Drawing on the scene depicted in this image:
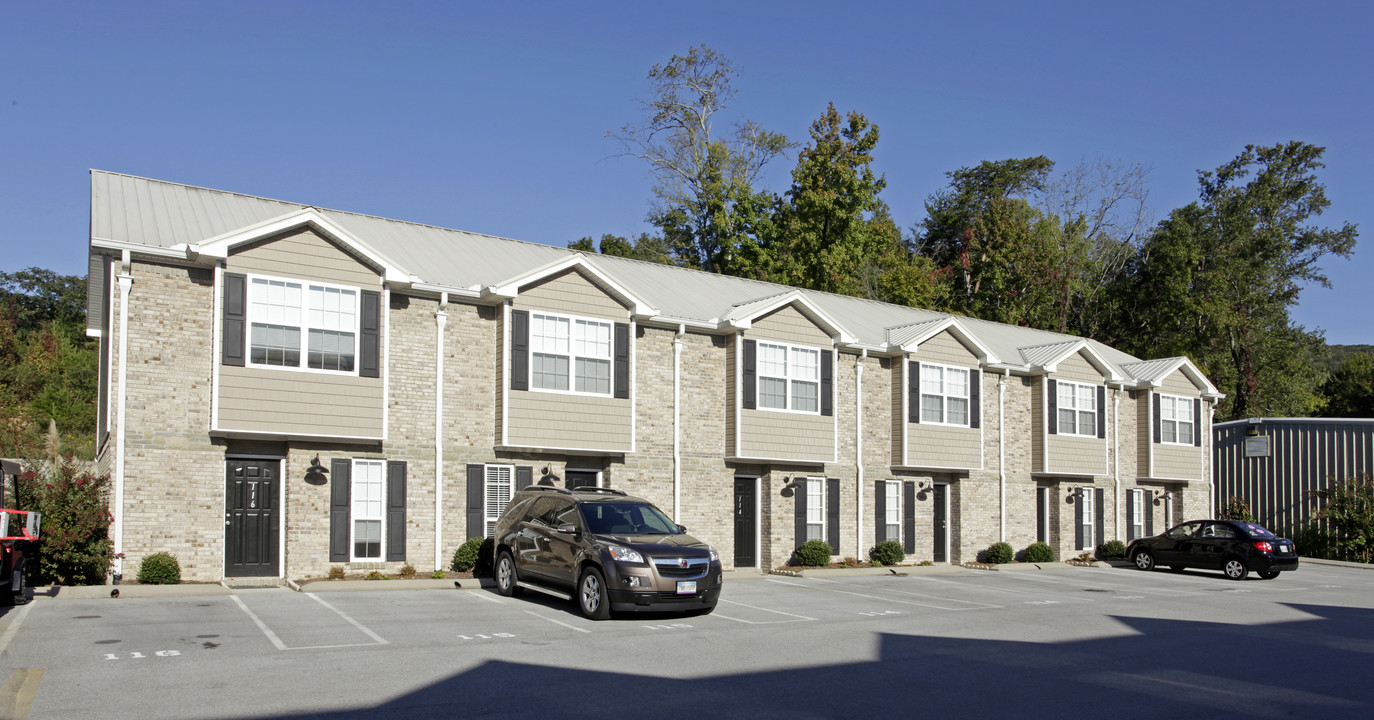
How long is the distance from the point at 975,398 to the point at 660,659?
63.5 ft

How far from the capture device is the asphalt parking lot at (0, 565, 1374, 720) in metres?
9.23

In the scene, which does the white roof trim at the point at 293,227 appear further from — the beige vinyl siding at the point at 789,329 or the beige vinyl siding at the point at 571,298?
the beige vinyl siding at the point at 789,329

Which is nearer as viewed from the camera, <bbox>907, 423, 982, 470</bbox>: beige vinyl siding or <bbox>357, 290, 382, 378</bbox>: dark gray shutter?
<bbox>357, 290, 382, 378</bbox>: dark gray shutter

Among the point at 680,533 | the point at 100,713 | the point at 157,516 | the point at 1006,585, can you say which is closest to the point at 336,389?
the point at 157,516

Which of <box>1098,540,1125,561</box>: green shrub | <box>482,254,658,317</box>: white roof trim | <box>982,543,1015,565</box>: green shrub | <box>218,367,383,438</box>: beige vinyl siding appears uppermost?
<box>482,254,658,317</box>: white roof trim

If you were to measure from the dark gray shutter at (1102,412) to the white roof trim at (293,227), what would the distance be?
21.8 meters

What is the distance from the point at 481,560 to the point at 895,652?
9.69m

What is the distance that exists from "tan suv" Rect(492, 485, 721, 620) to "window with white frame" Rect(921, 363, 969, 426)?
41.8ft

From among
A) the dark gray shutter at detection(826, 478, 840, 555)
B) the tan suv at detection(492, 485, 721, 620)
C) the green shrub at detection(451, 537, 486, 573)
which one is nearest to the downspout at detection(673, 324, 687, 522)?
the dark gray shutter at detection(826, 478, 840, 555)

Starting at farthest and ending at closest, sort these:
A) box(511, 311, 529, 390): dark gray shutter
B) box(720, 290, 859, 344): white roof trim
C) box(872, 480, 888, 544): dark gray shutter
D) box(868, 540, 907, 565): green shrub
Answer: box(872, 480, 888, 544): dark gray shutter → box(868, 540, 907, 565): green shrub → box(720, 290, 859, 344): white roof trim → box(511, 311, 529, 390): dark gray shutter

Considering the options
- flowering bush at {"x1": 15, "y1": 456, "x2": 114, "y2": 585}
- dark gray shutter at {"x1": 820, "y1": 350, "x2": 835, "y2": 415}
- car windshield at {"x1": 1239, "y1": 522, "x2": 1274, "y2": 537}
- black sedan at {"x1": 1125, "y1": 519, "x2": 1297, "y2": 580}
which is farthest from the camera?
car windshield at {"x1": 1239, "y1": 522, "x2": 1274, "y2": 537}

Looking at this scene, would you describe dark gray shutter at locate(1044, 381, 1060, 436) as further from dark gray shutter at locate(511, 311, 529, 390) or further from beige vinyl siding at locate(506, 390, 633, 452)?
dark gray shutter at locate(511, 311, 529, 390)

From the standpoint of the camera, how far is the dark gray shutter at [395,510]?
1955 cm

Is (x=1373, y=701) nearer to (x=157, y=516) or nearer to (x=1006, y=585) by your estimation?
(x=1006, y=585)
